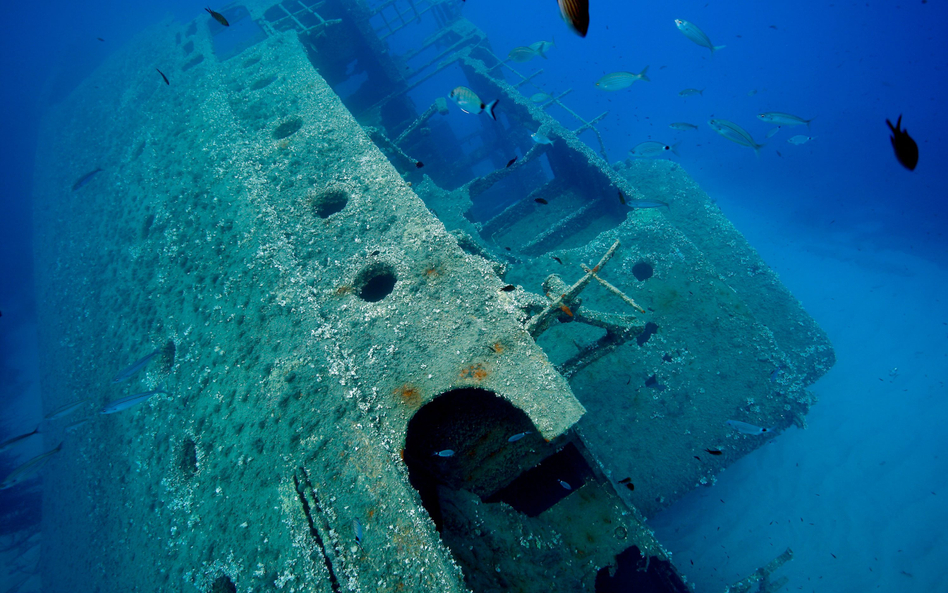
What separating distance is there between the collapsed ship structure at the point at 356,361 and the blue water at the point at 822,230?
3949 mm

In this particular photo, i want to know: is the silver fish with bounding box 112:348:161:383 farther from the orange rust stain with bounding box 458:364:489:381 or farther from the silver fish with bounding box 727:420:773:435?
the silver fish with bounding box 727:420:773:435

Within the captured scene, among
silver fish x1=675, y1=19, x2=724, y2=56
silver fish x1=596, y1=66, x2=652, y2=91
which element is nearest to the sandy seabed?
silver fish x1=596, y1=66, x2=652, y2=91

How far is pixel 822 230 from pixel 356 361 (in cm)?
2180

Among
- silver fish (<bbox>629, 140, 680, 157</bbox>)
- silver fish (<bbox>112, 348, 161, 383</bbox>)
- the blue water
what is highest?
silver fish (<bbox>112, 348, 161, 383</bbox>)

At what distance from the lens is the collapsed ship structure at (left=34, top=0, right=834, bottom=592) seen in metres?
2.25

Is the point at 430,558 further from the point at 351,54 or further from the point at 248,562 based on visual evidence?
the point at 351,54

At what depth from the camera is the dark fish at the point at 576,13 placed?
1027 mm

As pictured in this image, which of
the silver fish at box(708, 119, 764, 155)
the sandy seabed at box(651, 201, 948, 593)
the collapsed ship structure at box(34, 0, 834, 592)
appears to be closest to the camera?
the collapsed ship structure at box(34, 0, 834, 592)

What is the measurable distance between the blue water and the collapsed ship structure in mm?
3949

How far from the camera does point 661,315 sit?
14.9 feet

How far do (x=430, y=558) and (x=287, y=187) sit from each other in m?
3.40

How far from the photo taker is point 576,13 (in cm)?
103

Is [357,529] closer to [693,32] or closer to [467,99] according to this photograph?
[467,99]

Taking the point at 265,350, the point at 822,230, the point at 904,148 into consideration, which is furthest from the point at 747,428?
the point at 822,230
